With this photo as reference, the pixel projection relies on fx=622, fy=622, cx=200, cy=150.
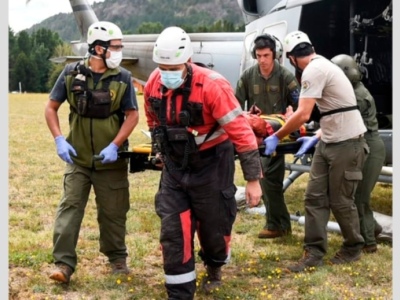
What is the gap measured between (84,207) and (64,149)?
17.4 inches

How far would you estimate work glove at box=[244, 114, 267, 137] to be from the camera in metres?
4.54

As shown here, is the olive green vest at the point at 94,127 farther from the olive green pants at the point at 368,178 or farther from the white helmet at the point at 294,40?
the olive green pants at the point at 368,178

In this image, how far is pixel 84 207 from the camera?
4.36 metres

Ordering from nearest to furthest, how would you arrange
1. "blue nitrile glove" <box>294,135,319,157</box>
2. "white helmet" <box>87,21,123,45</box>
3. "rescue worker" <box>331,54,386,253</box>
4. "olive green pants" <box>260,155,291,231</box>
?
"white helmet" <box>87,21,123,45</box>
"blue nitrile glove" <box>294,135,319,157</box>
"rescue worker" <box>331,54,386,253</box>
"olive green pants" <box>260,155,291,231</box>

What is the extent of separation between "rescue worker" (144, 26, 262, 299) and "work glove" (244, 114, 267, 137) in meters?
0.61

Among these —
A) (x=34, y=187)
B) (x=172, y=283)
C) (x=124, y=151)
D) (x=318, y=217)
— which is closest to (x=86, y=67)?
(x=124, y=151)

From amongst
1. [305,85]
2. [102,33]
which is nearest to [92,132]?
[102,33]

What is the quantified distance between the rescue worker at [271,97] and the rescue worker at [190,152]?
149 centimetres

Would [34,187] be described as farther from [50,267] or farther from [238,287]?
[238,287]

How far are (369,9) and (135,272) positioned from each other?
4452 mm

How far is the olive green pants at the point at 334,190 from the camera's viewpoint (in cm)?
459

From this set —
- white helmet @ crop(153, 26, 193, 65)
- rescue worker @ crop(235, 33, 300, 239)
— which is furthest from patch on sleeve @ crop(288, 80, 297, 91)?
white helmet @ crop(153, 26, 193, 65)

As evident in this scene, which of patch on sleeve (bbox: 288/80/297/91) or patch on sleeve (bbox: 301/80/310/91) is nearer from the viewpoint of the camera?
patch on sleeve (bbox: 301/80/310/91)

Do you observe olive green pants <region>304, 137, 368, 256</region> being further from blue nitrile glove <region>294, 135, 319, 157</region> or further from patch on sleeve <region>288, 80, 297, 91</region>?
patch on sleeve <region>288, 80, 297, 91</region>
